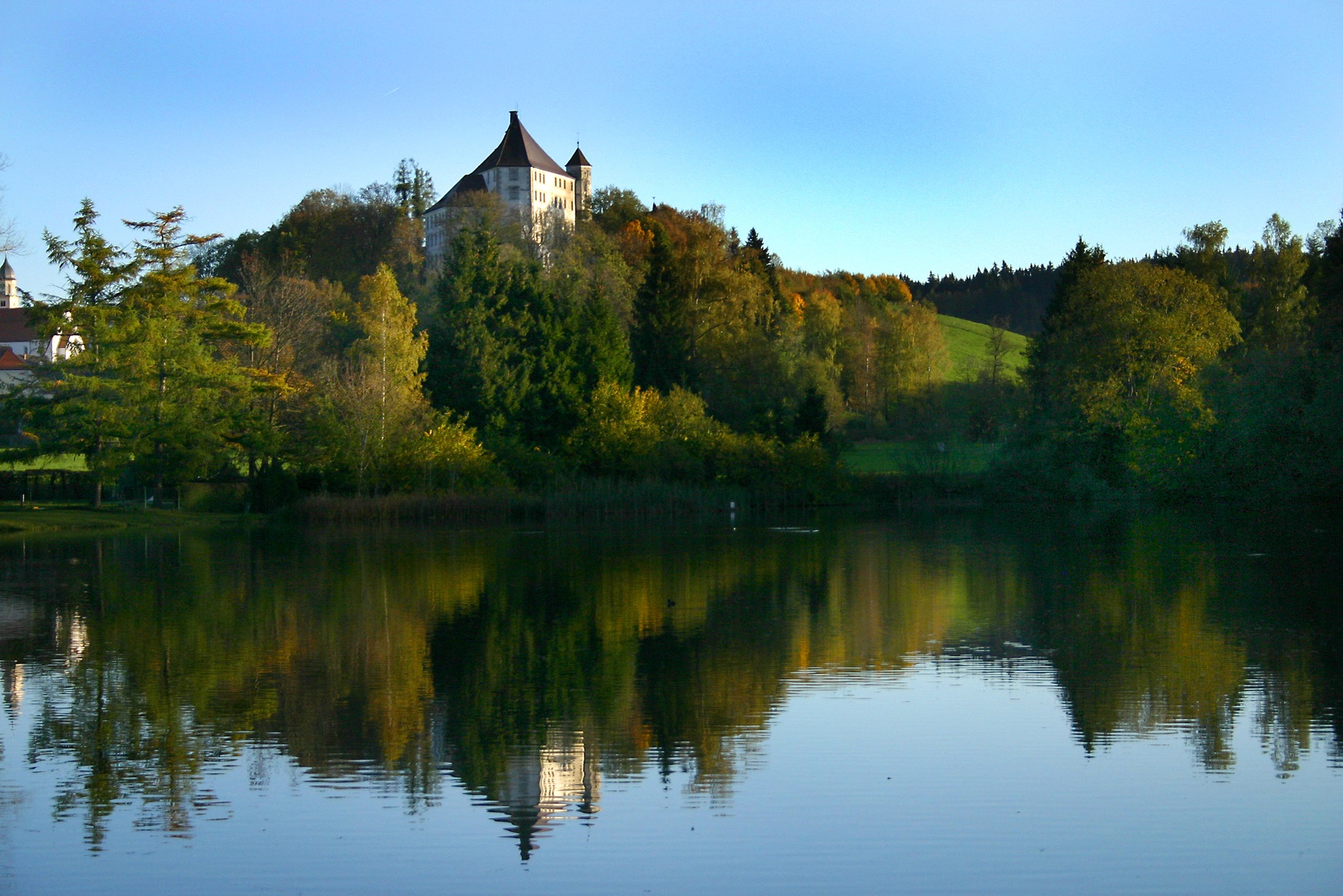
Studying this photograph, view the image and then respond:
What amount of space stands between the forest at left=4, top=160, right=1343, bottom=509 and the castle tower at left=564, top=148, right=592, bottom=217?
184 ft

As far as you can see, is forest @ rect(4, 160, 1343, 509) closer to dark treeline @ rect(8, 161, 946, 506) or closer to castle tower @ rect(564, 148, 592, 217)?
dark treeline @ rect(8, 161, 946, 506)

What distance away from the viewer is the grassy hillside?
360ft

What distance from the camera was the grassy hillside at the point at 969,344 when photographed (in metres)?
110

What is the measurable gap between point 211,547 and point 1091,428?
130 ft

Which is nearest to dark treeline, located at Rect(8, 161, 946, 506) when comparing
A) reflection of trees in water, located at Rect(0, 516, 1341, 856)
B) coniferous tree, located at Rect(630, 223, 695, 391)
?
coniferous tree, located at Rect(630, 223, 695, 391)

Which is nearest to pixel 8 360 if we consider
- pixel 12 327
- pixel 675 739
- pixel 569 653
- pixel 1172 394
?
pixel 12 327

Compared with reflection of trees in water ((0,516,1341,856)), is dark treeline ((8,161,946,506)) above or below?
above

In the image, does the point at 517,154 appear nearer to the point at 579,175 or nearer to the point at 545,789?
the point at 579,175

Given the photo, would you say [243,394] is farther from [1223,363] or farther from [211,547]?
[1223,363]

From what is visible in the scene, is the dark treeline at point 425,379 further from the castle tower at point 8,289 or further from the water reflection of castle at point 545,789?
the castle tower at point 8,289

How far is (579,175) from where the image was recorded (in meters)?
131

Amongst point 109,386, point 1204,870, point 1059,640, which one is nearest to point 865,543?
point 1059,640

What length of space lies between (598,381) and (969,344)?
76.6 meters

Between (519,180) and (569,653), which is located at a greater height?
(519,180)
